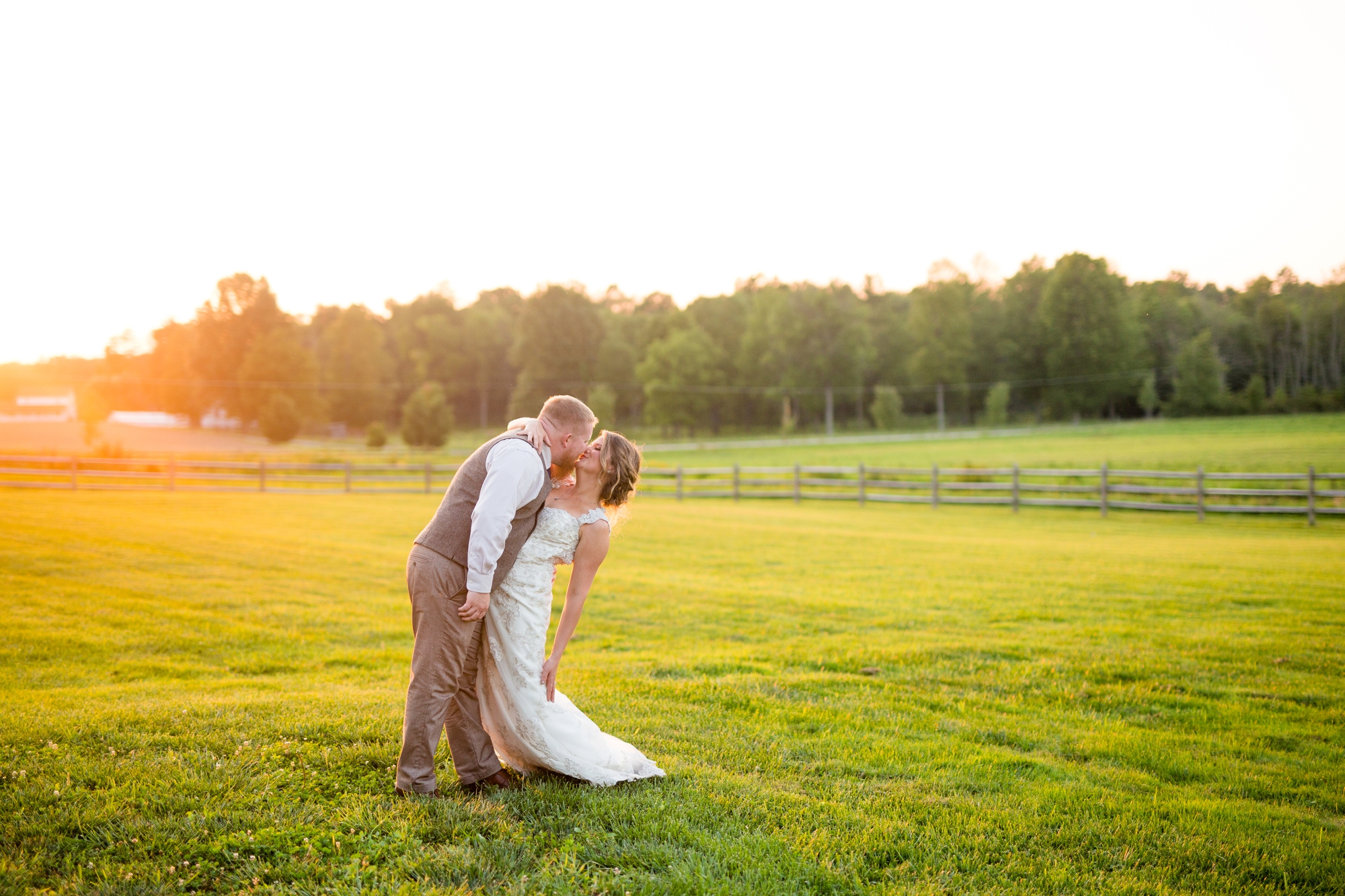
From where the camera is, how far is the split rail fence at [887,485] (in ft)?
71.3

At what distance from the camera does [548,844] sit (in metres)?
3.53

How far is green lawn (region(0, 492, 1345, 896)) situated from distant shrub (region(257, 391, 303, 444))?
1805 inches

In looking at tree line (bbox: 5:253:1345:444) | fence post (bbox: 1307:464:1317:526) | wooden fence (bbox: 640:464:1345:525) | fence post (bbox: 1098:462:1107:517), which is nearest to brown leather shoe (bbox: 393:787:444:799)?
wooden fence (bbox: 640:464:1345:525)

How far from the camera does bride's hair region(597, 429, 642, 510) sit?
13.7 ft

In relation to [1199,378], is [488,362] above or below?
above

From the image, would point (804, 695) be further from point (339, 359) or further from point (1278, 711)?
point (339, 359)

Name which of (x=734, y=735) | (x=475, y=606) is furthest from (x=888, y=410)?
(x=475, y=606)

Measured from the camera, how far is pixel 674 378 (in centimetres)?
7275

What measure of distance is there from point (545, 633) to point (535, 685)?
0.86 ft

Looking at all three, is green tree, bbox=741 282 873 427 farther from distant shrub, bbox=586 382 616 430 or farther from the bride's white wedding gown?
the bride's white wedding gown

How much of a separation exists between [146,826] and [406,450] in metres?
47.9

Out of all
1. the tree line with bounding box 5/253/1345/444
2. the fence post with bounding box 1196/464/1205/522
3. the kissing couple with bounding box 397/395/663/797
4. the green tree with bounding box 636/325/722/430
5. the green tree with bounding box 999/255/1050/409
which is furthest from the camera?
the green tree with bounding box 999/255/1050/409

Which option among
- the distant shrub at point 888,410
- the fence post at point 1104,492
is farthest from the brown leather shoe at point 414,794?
the distant shrub at point 888,410

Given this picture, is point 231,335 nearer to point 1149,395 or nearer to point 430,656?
point 430,656
